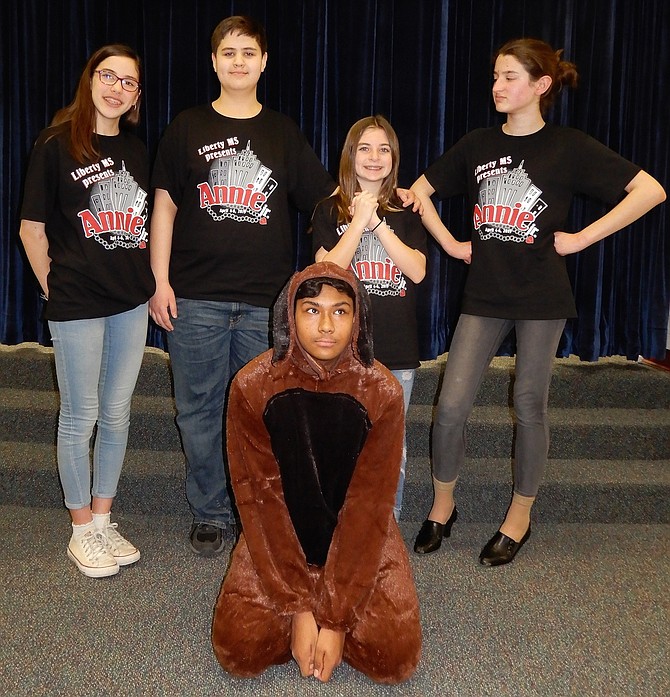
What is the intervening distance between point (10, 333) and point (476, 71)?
111 inches

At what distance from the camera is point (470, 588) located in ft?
6.92

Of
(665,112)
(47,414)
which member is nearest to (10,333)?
(47,414)

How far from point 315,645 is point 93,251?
47.1 inches

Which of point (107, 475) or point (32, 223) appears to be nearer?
point (32, 223)

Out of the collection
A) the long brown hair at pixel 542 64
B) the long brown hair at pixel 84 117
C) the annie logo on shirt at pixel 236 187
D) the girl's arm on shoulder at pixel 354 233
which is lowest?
the girl's arm on shoulder at pixel 354 233

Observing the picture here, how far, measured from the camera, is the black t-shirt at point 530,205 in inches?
81.7

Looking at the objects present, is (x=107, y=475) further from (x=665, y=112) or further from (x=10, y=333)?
(x=665, y=112)

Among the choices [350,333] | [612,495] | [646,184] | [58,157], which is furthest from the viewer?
[612,495]

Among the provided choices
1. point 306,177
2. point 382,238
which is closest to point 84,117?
point 306,177

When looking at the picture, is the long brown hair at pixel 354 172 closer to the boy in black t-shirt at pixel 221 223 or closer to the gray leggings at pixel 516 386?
the boy in black t-shirt at pixel 221 223

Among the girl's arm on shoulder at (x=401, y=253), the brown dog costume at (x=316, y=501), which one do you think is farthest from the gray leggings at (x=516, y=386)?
the brown dog costume at (x=316, y=501)

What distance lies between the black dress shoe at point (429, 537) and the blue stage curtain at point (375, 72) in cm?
155

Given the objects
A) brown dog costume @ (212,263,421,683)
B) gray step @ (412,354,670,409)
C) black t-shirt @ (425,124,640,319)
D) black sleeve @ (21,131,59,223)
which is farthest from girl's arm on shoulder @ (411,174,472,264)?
gray step @ (412,354,670,409)

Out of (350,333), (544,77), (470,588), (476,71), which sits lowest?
(470,588)
